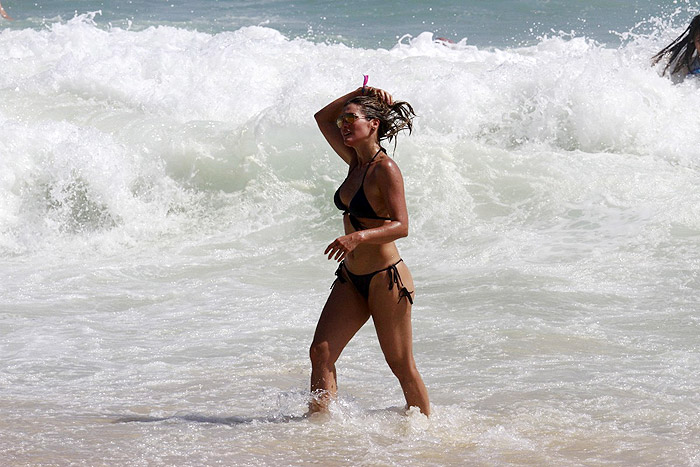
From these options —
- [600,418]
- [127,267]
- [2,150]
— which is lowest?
[600,418]

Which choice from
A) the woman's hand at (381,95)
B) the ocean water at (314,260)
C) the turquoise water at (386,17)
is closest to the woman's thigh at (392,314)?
the ocean water at (314,260)

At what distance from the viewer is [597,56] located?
12539mm

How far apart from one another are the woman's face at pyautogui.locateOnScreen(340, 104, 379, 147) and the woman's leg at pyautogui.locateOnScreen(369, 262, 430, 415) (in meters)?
0.57

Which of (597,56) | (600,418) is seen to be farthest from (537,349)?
(597,56)

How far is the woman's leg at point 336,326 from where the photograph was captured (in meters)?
4.25

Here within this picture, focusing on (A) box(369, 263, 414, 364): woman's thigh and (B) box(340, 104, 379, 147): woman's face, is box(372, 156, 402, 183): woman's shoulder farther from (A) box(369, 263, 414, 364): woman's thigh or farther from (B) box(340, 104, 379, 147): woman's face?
(A) box(369, 263, 414, 364): woman's thigh

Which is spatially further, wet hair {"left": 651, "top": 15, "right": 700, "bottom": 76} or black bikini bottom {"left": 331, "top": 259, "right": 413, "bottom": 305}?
wet hair {"left": 651, "top": 15, "right": 700, "bottom": 76}

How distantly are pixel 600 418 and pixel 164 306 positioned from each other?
11.4ft

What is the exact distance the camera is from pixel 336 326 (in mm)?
4254

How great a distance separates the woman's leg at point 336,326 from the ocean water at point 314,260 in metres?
0.31

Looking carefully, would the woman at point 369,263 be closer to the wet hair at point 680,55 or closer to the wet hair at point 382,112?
the wet hair at point 382,112

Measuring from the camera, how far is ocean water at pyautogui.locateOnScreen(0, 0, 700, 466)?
4.47m

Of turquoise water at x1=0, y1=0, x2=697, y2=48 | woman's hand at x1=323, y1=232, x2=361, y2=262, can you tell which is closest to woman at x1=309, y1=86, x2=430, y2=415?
woman's hand at x1=323, y1=232, x2=361, y2=262

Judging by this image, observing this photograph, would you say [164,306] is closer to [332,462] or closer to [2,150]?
[332,462]
